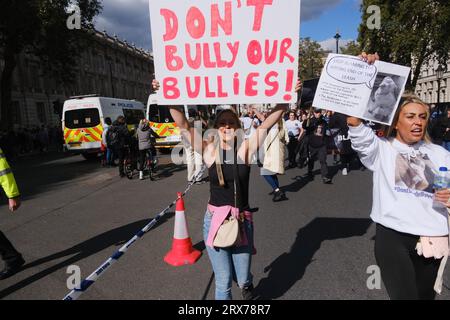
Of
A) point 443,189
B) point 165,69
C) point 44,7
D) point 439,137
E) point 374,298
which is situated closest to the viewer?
point 443,189

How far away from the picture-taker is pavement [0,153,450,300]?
337 centimetres

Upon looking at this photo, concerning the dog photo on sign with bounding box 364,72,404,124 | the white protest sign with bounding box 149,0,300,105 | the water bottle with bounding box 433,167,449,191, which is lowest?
the water bottle with bounding box 433,167,449,191

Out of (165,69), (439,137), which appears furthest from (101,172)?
(439,137)

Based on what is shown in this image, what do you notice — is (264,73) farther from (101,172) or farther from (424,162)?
(101,172)

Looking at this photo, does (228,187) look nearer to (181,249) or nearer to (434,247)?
(434,247)

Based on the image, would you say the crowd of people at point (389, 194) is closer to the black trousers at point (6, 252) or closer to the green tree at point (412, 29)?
the black trousers at point (6, 252)

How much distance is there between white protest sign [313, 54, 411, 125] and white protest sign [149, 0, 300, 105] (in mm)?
303

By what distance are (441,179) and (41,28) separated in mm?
24821

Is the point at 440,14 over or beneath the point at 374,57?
over

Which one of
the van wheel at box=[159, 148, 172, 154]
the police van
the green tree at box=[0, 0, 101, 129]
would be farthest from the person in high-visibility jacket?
the green tree at box=[0, 0, 101, 129]

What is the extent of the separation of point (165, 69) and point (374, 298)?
2602mm

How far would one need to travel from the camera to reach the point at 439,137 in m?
10.7

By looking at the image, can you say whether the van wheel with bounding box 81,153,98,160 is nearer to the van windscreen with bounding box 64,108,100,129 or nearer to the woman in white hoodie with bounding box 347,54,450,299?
the van windscreen with bounding box 64,108,100,129
